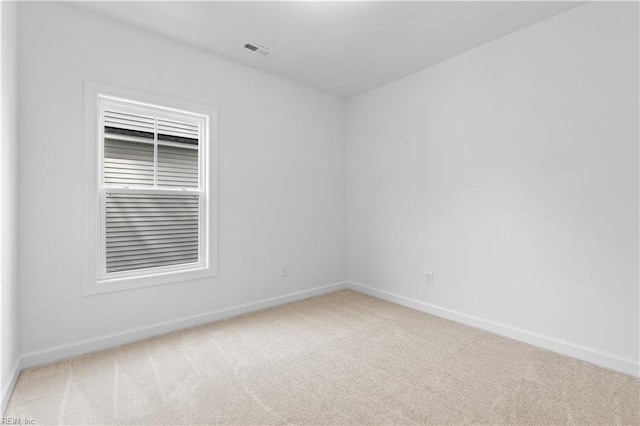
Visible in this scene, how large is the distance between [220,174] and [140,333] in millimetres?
1620

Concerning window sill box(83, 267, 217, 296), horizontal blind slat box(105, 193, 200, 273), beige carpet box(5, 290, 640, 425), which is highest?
horizontal blind slat box(105, 193, 200, 273)

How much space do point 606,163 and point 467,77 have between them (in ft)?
4.63

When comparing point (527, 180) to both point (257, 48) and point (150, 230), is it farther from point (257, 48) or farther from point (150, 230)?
point (150, 230)

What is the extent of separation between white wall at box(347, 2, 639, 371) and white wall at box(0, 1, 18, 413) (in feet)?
11.0

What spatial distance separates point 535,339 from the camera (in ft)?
8.81

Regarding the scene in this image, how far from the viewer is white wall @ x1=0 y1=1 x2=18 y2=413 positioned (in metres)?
1.82

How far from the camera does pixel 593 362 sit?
239cm

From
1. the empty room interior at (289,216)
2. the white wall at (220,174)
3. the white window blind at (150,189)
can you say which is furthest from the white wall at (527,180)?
the white window blind at (150,189)

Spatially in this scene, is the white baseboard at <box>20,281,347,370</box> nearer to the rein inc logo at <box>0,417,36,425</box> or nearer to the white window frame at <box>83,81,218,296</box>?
the white window frame at <box>83,81,218,296</box>

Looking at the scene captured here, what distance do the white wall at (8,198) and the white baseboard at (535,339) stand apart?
338cm

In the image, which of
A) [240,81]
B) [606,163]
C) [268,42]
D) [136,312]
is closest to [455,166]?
[606,163]

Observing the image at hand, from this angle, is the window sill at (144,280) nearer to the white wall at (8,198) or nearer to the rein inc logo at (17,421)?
the white wall at (8,198)

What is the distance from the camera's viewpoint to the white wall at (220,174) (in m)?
2.34

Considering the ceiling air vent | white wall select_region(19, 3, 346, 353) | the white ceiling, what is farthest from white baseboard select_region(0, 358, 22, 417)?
the ceiling air vent
